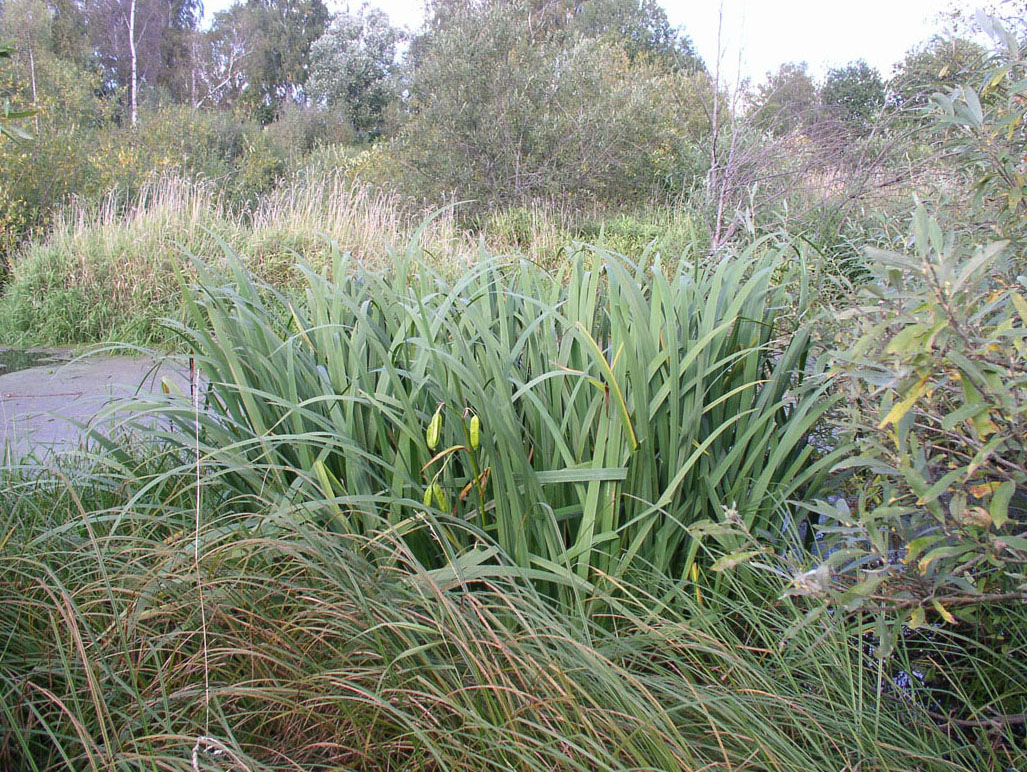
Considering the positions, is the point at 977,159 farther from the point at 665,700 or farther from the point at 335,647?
the point at 335,647

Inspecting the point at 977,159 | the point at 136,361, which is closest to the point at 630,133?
the point at 136,361

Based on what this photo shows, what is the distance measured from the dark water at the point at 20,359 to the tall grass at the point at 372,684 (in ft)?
16.0

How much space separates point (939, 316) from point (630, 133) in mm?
12309

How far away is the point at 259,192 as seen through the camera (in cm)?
1527

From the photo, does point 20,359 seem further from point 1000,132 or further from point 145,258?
point 1000,132

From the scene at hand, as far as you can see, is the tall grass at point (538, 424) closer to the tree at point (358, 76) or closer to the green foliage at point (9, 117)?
the green foliage at point (9, 117)

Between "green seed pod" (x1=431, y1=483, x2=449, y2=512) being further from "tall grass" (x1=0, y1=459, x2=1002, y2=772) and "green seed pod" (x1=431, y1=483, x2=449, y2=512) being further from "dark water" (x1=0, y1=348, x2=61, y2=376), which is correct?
"dark water" (x1=0, y1=348, x2=61, y2=376)

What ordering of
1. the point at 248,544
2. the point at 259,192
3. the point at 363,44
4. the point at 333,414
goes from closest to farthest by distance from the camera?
the point at 248,544 → the point at 333,414 → the point at 259,192 → the point at 363,44

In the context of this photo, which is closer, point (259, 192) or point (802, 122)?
point (802, 122)

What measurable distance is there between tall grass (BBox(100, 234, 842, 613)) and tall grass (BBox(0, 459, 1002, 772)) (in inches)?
7.9

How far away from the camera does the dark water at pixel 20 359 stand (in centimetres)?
571

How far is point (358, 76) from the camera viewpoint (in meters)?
27.1

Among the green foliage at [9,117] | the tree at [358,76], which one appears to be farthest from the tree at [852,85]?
the green foliage at [9,117]

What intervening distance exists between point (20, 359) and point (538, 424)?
577cm
